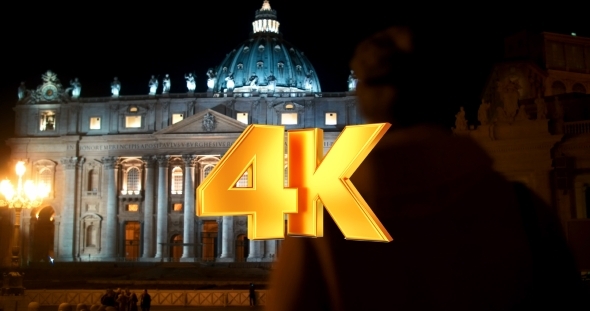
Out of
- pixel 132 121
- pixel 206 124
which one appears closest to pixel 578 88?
pixel 206 124

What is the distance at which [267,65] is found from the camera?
9200 centimetres

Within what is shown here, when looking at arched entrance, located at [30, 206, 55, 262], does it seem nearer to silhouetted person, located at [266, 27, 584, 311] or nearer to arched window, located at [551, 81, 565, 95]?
arched window, located at [551, 81, 565, 95]

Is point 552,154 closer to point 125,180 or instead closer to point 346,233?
point 346,233

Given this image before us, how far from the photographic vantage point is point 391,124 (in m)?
2.37

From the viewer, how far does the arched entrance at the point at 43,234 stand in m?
68.3

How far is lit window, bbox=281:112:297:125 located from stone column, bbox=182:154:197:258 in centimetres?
864

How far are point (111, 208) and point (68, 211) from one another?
410 centimetres

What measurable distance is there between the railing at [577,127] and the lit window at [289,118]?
36.3 meters

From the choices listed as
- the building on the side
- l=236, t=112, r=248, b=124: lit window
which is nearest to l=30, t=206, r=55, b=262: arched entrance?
the building on the side

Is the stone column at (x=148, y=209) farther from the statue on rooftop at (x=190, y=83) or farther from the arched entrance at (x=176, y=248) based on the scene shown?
the statue on rooftop at (x=190, y=83)

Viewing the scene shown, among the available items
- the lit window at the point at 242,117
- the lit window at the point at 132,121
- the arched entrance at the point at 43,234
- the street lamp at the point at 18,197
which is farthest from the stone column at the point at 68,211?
the street lamp at the point at 18,197

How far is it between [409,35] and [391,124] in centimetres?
30

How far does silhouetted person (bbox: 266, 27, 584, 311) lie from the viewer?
84.4 inches

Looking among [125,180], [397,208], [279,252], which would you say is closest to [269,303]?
[279,252]
